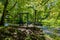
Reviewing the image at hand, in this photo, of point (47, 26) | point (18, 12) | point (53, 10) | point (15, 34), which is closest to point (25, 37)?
point (15, 34)

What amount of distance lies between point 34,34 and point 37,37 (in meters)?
Answer: 0.18

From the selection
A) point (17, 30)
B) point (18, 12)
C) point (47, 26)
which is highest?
point (18, 12)

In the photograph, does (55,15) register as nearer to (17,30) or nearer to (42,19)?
(42,19)

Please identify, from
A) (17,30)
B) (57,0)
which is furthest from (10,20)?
(57,0)

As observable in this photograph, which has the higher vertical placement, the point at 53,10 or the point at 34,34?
the point at 53,10

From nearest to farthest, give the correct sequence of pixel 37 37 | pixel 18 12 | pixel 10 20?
pixel 37 37, pixel 18 12, pixel 10 20

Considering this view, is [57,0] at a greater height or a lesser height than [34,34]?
greater

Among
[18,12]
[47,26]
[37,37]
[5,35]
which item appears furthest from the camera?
[47,26]

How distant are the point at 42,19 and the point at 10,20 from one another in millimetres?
3843

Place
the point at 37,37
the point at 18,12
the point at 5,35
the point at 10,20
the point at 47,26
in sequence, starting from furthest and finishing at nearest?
1. the point at 47,26
2. the point at 10,20
3. the point at 18,12
4. the point at 37,37
5. the point at 5,35

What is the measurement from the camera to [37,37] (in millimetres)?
6918

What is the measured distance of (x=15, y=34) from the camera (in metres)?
6.48

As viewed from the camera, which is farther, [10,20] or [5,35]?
[10,20]

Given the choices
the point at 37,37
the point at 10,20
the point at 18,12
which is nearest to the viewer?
the point at 37,37
